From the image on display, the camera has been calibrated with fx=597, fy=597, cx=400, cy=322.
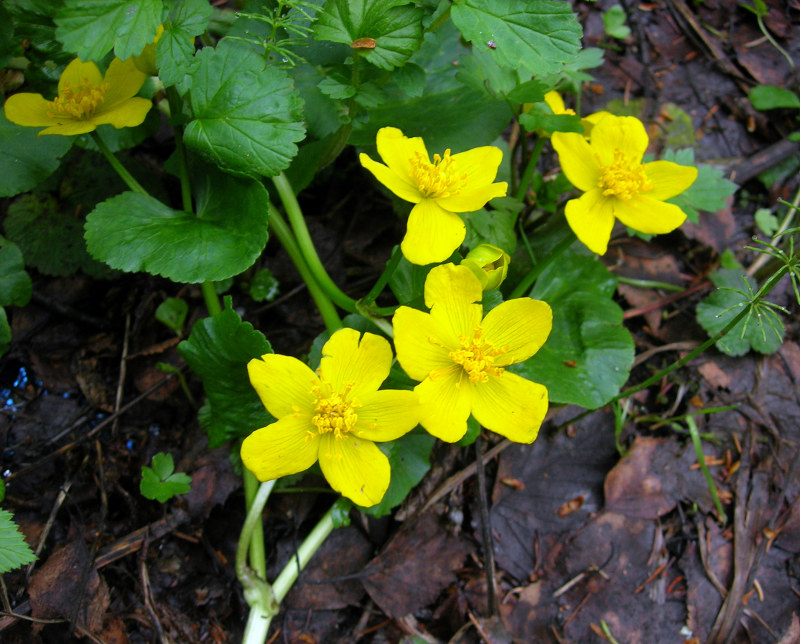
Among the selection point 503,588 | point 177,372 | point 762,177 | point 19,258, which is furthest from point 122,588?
point 762,177

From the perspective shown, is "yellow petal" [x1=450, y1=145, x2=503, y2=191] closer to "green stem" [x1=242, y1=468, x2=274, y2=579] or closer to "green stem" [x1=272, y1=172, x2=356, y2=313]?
"green stem" [x1=272, y1=172, x2=356, y2=313]

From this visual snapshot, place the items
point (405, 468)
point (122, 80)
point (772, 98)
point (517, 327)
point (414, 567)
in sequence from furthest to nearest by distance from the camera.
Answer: point (772, 98)
point (414, 567)
point (405, 468)
point (122, 80)
point (517, 327)

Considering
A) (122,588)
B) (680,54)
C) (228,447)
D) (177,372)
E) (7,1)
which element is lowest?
(122,588)

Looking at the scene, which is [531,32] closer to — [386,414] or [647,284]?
[386,414]

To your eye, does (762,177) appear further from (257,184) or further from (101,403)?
(101,403)

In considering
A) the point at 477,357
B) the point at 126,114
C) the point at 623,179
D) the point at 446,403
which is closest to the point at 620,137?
the point at 623,179

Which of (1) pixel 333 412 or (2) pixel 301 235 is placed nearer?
(1) pixel 333 412
